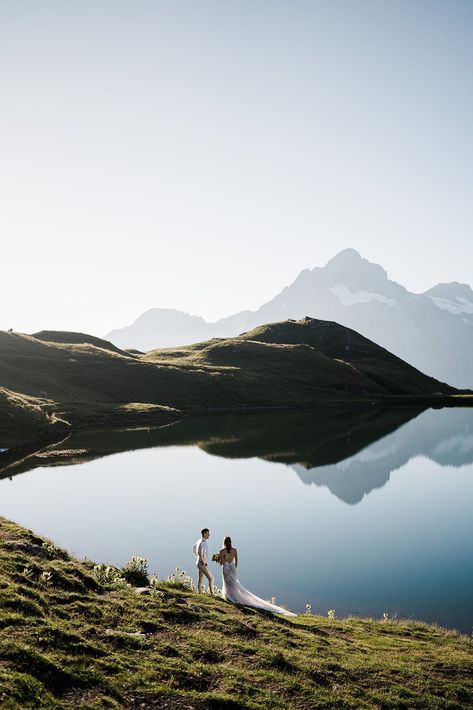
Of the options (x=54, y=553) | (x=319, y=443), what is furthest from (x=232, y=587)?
(x=319, y=443)

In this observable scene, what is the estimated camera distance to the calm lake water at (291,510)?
125 feet

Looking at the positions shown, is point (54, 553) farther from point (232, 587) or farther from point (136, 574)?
point (232, 587)

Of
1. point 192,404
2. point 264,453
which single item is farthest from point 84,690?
point 192,404

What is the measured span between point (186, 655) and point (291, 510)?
42.6m

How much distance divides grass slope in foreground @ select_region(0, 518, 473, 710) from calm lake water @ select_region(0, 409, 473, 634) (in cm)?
1041

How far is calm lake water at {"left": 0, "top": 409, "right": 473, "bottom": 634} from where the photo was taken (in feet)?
125

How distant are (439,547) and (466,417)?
12252 cm

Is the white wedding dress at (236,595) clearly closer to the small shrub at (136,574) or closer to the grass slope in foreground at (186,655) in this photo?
the grass slope in foreground at (186,655)

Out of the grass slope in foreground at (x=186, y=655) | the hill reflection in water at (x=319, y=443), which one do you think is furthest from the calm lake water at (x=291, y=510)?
the grass slope in foreground at (x=186, y=655)

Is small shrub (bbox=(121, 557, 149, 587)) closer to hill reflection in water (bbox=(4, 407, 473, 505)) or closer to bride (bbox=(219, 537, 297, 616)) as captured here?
bride (bbox=(219, 537, 297, 616))

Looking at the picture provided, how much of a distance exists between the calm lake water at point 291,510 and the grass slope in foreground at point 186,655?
10.4 meters

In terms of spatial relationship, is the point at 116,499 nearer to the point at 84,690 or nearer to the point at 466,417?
the point at 84,690

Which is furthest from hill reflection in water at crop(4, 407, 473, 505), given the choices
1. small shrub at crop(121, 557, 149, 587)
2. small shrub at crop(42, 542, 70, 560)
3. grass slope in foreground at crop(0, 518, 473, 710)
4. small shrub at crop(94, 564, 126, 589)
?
grass slope in foreground at crop(0, 518, 473, 710)

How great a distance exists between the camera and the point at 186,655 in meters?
18.7
